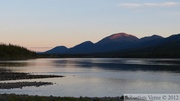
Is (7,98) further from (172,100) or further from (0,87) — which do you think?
(0,87)

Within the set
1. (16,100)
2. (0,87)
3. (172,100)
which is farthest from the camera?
(0,87)

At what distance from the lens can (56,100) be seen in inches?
1064

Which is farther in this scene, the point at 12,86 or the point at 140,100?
the point at 12,86

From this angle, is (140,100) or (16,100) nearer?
Answer: (16,100)

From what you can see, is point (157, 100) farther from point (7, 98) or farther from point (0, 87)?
point (0, 87)

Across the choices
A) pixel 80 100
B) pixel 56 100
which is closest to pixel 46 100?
pixel 56 100

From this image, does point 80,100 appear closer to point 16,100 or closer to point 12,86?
point 16,100

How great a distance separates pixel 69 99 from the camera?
90.2ft

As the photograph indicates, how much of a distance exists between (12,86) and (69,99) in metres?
23.3

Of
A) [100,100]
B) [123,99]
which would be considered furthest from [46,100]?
[123,99]

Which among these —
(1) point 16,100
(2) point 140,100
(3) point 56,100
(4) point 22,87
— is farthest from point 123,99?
(4) point 22,87

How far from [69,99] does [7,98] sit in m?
4.75

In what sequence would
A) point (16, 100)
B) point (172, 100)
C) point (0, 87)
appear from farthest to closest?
1. point (0, 87)
2. point (172, 100)
3. point (16, 100)

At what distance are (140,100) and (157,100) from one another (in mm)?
1428
